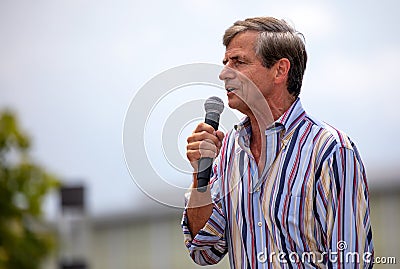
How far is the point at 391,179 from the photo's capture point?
10.2 metres

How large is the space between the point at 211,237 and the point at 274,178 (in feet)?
0.84

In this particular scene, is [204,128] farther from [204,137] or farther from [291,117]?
[291,117]

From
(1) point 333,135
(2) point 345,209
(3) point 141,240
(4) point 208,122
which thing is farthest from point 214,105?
(3) point 141,240

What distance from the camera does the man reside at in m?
2.52

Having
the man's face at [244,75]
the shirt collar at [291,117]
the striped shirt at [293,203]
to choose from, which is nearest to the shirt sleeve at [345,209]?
the striped shirt at [293,203]

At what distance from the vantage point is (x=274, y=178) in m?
2.62

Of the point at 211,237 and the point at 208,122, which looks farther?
the point at 211,237

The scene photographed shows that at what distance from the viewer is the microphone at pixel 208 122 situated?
2533mm

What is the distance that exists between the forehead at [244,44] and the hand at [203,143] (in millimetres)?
245

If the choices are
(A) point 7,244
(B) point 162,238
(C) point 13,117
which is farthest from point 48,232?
(B) point 162,238

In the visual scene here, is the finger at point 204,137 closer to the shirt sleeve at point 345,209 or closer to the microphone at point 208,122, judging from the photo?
the microphone at point 208,122

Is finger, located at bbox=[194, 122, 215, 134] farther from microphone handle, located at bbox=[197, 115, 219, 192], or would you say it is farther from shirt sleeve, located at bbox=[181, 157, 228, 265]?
shirt sleeve, located at bbox=[181, 157, 228, 265]

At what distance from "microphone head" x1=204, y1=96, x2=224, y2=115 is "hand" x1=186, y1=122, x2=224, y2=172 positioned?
→ 8 centimetres

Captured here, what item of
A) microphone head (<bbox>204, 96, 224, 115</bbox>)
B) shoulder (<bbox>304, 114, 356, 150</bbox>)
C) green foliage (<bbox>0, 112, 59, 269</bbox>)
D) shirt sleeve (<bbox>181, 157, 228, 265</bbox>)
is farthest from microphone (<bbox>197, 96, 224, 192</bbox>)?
green foliage (<bbox>0, 112, 59, 269</bbox>)
